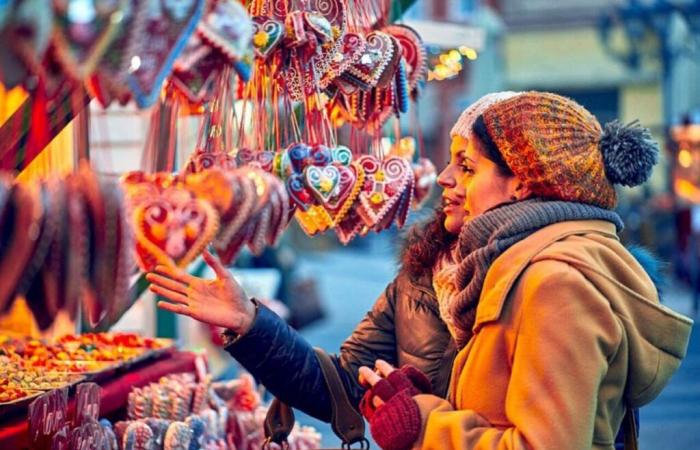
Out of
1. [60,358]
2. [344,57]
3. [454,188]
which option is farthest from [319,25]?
[60,358]

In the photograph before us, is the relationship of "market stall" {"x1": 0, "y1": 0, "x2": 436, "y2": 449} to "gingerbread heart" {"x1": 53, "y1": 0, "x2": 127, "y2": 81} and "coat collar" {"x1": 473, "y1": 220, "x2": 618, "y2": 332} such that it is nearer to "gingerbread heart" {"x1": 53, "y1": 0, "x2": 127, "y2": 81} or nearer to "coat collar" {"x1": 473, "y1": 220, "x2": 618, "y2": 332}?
"gingerbread heart" {"x1": 53, "y1": 0, "x2": 127, "y2": 81}

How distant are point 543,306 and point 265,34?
107cm

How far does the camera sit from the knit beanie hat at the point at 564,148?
8.24 ft

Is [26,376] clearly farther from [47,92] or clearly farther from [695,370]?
[695,370]

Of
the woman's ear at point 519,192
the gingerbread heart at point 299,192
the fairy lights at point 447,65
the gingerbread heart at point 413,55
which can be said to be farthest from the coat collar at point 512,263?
the fairy lights at point 447,65

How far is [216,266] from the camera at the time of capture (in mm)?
2811

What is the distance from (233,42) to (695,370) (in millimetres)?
8231

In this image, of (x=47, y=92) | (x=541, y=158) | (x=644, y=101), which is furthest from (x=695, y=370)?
(x=644, y=101)

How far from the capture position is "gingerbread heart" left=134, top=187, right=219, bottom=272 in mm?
2809

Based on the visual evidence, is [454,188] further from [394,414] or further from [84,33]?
[84,33]

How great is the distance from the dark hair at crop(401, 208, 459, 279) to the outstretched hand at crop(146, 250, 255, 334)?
1.58ft

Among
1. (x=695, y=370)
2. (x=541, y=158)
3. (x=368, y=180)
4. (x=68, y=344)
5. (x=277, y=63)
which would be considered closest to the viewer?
(x=541, y=158)

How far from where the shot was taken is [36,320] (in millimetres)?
2383

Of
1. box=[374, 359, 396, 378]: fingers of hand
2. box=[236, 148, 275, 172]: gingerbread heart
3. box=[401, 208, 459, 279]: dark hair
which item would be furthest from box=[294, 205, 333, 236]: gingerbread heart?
box=[374, 359, 396, 378]: fingers of hand
